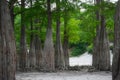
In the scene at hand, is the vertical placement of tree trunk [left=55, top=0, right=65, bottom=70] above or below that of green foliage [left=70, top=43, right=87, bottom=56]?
above

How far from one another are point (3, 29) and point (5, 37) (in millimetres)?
388

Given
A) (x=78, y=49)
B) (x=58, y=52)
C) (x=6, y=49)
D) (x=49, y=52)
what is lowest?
(x=78, y=49)

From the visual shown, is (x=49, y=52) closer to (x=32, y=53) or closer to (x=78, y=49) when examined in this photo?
(x=32, y=53)

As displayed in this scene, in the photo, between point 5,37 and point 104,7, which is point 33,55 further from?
point 5,37

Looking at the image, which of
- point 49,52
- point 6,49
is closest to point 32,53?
point 49,52

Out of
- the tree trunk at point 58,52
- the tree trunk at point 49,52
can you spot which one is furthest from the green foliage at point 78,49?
the tree trunk at point 49,52

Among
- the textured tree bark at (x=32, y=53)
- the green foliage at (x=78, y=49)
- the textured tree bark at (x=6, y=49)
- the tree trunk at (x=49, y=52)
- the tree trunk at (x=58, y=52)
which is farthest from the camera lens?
the green foliage at (x=78, y=49)

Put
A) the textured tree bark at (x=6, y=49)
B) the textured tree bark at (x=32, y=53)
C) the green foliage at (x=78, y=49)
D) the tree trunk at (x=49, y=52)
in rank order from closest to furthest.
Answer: the textured tree bark at (x=6, y=49)
the tree trunk at (x=49, y=52)
the textured tree bark at (x=32, y=53)
the green foliage at (x=78, y=49)

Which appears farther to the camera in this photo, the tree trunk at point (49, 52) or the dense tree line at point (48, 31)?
the tree trunk at point (49, 52)

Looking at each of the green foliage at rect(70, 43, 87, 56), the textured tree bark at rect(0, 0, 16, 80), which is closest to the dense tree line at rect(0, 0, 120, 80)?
the textured tree bark at rect(0, 0, 16, 80)

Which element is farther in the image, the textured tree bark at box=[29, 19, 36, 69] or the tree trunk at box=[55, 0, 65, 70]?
the textured tree bark at box=[29, 19, 36, 69]

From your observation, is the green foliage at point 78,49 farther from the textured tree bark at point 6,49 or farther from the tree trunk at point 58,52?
the textured tree bark at point 6,49

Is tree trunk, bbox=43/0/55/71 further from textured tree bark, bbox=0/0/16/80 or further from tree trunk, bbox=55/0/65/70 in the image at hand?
textured tree bark, bbox=0/0/16/80

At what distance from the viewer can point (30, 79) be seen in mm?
20984
